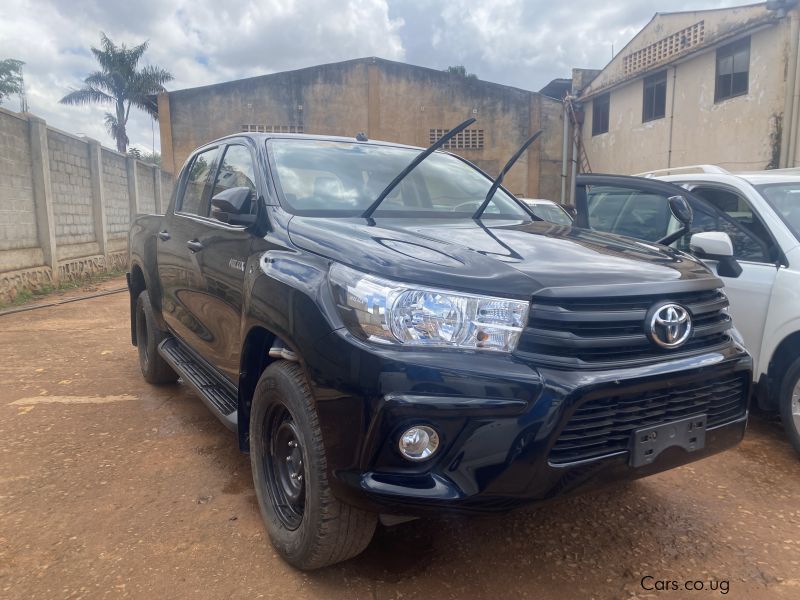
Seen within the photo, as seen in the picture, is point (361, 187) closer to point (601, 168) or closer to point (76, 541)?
point (76, 541)

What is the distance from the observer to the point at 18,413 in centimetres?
430

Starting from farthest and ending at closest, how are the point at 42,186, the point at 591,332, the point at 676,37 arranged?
the point at 676,37 → the point at 42,186 → the point at 591,332

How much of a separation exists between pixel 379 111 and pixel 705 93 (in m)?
11.2

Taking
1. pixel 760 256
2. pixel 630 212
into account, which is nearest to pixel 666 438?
pixel 760 256

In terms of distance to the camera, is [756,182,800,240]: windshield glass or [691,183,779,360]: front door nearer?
[691,183,779,360]: front door

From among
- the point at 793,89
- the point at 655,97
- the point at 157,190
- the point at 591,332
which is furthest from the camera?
the point at 655,97

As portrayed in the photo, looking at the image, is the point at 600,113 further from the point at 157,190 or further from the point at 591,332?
the point at 591,332

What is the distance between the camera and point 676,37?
17.8 m

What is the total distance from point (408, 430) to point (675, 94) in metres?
19.0

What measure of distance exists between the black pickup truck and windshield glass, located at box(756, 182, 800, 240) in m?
1.63

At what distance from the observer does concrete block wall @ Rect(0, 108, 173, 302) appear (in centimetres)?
912

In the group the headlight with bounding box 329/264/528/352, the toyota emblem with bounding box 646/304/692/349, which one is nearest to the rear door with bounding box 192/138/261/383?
the headlight with bounding box 329/264/528/352

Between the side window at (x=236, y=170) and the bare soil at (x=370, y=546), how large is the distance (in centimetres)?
155

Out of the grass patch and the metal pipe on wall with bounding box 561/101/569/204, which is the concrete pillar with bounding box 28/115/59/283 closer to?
the grass patch
